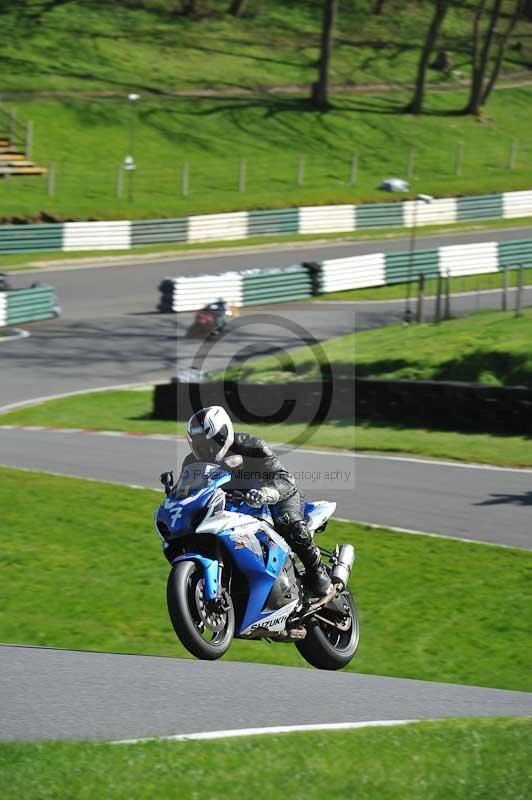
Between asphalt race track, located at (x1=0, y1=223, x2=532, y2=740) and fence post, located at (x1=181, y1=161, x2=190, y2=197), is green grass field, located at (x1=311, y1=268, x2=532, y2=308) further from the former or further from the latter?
fence post, located at (x1=181, y1=161, x2=190, y2=197)

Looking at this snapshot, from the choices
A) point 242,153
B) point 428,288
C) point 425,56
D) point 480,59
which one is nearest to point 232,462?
point 428,288

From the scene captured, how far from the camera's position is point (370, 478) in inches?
742

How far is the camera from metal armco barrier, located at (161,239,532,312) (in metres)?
35.8

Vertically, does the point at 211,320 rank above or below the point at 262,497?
below

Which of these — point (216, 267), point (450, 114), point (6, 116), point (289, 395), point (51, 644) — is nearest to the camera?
point (51, 644)

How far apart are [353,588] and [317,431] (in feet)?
32.2

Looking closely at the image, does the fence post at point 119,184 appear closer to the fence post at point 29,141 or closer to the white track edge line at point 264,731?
the fence post at point 29,141

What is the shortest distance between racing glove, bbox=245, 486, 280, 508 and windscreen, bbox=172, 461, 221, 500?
302 millimetres

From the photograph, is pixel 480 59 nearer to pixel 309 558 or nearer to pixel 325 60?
pixel 325 60

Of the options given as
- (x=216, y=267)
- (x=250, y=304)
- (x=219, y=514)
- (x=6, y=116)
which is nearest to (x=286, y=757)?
(x=219, y=514)

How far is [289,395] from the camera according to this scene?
77.8 ft

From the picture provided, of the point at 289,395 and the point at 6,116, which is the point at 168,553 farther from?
the point at 6,116

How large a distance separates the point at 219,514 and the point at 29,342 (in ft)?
78.8

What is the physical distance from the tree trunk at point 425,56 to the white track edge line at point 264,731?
53027 millimetres
